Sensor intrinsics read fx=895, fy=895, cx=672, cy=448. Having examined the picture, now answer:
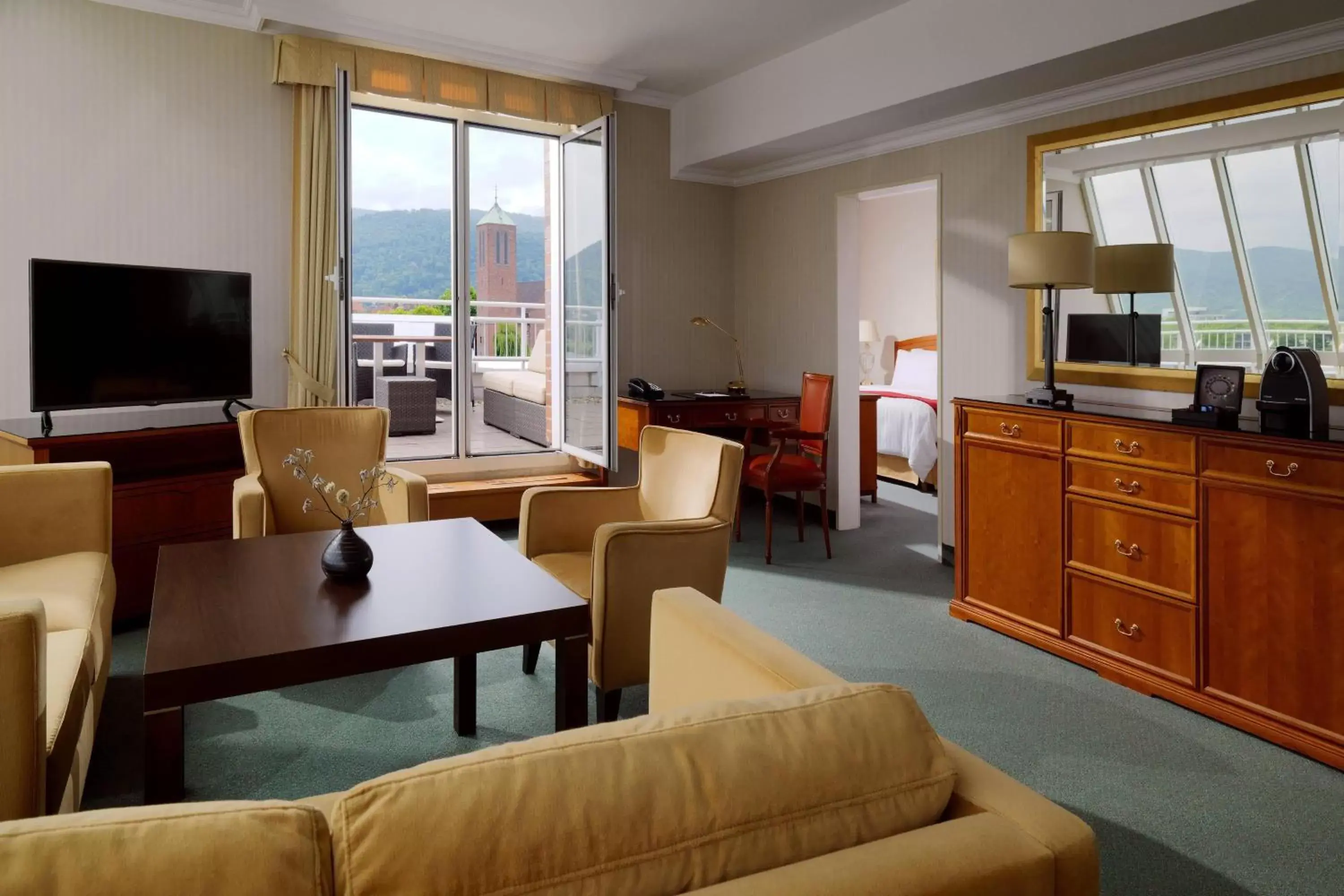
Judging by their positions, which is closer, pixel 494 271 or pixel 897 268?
pixel 494 271

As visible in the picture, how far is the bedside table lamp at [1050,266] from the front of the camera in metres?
3.69

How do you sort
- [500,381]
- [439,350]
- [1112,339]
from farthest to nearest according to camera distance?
[439,350] → [500,381] → [1112,339]

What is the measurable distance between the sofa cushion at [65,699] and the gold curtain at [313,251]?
2719 mm

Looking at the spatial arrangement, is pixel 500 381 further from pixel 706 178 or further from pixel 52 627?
pixel 52 627

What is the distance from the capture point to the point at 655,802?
82cm

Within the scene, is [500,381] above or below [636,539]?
above

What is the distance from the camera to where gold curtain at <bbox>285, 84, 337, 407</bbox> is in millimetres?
4859

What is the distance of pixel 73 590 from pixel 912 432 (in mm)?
5569

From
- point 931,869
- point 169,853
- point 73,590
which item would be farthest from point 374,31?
point 931,869

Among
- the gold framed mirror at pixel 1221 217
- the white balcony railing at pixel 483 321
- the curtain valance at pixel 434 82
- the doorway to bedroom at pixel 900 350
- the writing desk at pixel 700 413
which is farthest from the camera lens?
the white balcony railing at pixel 483 321

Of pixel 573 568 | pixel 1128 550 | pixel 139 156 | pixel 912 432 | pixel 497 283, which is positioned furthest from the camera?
pixel 497 283

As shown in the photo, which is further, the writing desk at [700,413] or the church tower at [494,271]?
the church tower at [494,271]

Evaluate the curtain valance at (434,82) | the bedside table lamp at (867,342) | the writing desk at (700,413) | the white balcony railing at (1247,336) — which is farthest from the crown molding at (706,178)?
the white balcony railing at (1247,336)

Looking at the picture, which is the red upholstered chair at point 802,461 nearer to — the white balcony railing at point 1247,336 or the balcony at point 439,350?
the balcony at point 439,350
